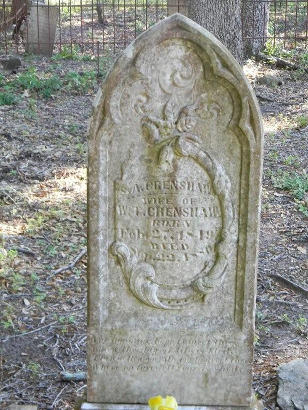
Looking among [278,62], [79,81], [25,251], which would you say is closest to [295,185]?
[25,251]

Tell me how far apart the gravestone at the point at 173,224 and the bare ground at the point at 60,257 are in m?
0.49

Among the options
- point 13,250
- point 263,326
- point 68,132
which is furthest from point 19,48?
point 263,326

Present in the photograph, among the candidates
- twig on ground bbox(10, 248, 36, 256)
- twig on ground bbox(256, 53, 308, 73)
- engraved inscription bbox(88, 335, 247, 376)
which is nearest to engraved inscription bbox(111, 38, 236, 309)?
engraved inscription bbox(88, 335, 247, 376)

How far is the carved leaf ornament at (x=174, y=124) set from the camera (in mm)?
3104

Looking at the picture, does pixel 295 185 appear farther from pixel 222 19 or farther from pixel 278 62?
pixel 278 62

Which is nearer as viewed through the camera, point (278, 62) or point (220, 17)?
point (220, 17)

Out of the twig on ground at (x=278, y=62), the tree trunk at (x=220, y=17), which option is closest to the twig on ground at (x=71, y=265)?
the tree trunk at (x=220, y=17)

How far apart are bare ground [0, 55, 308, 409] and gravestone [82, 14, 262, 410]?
1.61ft

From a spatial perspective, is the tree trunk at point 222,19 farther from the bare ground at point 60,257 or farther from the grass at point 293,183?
the grass at point 293,183

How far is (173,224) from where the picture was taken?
332cm

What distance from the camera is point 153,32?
3041 mm

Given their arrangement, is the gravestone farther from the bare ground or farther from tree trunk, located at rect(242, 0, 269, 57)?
tree trunk, located at rect(242, 0, 269, 57)

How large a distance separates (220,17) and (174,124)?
6923mm

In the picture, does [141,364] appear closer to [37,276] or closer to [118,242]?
[118,242]
